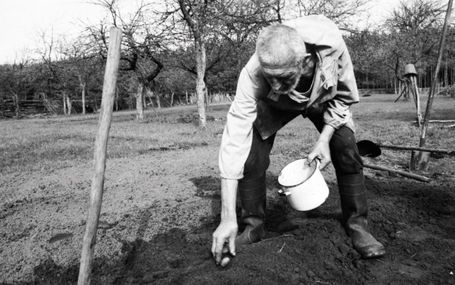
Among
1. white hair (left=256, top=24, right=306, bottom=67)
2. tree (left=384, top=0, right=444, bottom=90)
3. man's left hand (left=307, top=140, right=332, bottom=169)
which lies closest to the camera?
white hair (left=256, top=24, right=306, bottom=67)

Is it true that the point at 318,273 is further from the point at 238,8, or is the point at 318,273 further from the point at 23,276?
the point at 238,8

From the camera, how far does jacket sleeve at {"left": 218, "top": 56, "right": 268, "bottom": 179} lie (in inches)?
78.4

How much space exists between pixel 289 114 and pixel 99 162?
1.25 meters

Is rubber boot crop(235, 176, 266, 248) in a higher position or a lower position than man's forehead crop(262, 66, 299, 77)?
lower

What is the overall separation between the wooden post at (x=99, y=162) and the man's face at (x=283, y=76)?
2.53 feet

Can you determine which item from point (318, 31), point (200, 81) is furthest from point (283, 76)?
point (200, 81)

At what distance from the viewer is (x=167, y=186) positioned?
3.90 m

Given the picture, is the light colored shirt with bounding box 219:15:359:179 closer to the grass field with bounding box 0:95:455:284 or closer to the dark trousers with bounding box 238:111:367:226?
the dark trousers with bounding box 238:111:367:226

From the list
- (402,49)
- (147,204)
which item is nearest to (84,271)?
(147,204)

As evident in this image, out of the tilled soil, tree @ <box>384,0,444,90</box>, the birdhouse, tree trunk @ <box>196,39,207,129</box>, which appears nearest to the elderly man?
the tilled soil

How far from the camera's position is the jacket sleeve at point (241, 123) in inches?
78.4

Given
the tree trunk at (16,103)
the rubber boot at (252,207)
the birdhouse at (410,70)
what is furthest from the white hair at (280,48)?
the tree trunk at (16,103)

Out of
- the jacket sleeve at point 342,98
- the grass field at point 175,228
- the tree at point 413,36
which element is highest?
the tree at point 413,36

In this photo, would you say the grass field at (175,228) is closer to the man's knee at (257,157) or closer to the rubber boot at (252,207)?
the rubber boot at (252,207)
